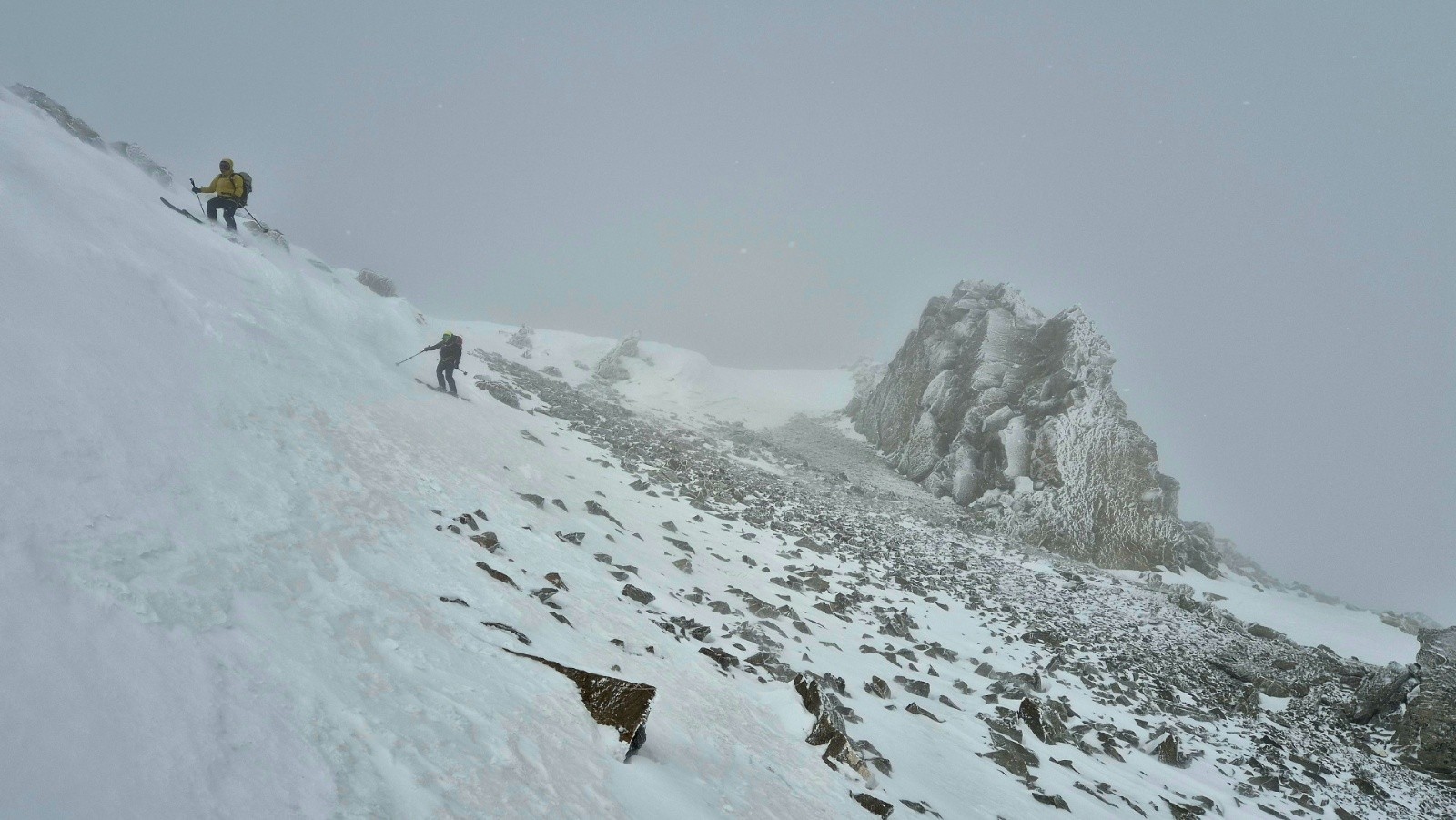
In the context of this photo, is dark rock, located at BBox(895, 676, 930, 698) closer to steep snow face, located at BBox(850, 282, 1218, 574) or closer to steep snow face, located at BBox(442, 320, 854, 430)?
steep snow face, located at BBox(850, 282, 1218, 574)

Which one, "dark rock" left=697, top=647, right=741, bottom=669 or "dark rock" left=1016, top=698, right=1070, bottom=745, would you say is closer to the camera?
"dark rock" left=697, top=647, right=741, bottom=669

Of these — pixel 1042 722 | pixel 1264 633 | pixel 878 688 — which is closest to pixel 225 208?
pixel 878 688

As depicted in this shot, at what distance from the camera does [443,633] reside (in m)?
4.38

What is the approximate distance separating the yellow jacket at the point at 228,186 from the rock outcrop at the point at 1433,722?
2630 centimetres

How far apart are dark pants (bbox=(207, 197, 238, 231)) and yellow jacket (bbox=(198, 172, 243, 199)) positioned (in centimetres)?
12

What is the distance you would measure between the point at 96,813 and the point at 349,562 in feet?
9.89

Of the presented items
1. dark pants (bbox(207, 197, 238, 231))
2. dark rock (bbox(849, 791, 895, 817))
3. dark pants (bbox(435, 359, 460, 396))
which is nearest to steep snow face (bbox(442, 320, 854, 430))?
dark pants (bbox(435, 359, 460, 396))

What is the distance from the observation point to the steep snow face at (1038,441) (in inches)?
974

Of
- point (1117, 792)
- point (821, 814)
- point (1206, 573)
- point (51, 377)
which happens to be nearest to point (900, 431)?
point (1206, 573)

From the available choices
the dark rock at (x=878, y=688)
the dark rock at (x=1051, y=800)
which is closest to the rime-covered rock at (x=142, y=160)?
the dark rock at (x=878, y=688)

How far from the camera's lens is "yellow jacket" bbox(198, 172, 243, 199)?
1305 cm

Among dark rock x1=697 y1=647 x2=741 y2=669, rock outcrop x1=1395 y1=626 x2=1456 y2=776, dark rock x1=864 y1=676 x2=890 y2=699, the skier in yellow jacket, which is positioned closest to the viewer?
dark rock x1=697 y1=647 x2=741 y2=669

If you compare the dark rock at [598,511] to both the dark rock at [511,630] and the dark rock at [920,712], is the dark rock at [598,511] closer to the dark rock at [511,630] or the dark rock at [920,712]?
the dark rock at [511,630]

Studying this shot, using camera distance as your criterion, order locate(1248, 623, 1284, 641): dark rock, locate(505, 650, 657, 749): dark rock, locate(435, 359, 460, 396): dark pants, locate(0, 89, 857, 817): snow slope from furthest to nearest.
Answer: locate(435, 359, 460, 396): dark pants
locate(1248, 623, 1284, 641): dark rock
locate(505, 650, 657, 749): dark rock
locate(0, 89, 857, 817): snow slope
